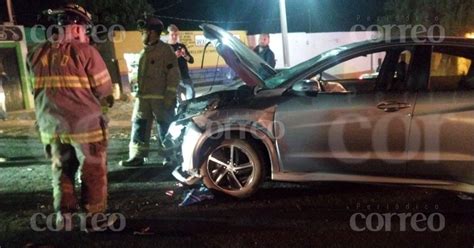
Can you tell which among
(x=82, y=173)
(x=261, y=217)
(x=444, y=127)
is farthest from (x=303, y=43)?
(x=82, y=173)

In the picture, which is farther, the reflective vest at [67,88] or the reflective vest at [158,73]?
the reflective vest at [158,73]

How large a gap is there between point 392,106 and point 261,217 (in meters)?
1.50

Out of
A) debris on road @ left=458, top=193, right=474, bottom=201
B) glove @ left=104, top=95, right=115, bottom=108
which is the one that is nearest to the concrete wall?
debris on road @ left=458, top=193, right=474, bottom=201

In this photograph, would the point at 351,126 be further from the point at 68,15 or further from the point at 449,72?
the point at 68,15

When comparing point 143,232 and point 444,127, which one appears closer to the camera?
point 143,232

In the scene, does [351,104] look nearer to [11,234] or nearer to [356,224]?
[356,224]

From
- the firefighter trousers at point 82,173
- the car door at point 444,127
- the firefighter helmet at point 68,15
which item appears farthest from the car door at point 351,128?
the firefighter helmet at point 68,15

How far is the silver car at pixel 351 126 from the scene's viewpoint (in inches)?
185

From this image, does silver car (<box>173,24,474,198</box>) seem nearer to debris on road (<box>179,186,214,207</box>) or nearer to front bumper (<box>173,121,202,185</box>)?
front bumper (<box>173,121,202,185</box>)

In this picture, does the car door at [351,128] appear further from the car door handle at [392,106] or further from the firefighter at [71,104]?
the firefighter at [71,104]

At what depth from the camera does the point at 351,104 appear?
4867 millimetres

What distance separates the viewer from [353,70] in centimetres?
596

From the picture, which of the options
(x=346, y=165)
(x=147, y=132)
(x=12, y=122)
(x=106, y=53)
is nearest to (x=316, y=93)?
(x=346, y=165)

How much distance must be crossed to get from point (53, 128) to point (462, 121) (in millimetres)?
3336
